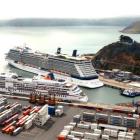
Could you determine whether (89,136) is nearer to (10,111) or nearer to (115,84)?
(10,111)

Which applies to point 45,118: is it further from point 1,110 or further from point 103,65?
point 103,65

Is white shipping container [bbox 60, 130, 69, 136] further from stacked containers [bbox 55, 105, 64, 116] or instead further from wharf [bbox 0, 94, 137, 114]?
wharf [bbox 0, 94, 137, 114]

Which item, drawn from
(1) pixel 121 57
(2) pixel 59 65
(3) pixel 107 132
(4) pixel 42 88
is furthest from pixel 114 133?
(1) pixel 121 57

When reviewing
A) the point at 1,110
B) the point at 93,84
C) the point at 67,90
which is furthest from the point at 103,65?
the point at 1,110

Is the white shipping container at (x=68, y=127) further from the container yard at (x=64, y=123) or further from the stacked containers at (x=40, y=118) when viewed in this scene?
the stacked containers at (x=40, y=118)

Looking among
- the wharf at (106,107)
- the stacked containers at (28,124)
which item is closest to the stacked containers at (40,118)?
the stacked containers at (28,124)

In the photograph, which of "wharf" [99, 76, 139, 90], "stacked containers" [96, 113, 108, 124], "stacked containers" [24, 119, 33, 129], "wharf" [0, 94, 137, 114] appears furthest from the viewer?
"wharf" [99, 76, 139, 90]

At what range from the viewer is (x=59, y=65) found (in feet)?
124

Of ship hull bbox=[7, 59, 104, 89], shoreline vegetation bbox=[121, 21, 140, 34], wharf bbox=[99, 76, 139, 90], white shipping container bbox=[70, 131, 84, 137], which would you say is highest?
white shipping container bbox=[70, 131, 84, 137]

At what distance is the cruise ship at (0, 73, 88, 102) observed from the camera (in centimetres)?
2853

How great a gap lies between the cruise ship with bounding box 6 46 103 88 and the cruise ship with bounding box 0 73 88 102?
5.09 metres

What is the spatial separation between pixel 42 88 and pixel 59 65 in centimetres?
877

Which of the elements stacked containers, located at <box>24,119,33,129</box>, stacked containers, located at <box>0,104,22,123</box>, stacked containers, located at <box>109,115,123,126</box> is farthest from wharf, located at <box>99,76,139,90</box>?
stacked containers, located at <box>24,119,33,129</box>

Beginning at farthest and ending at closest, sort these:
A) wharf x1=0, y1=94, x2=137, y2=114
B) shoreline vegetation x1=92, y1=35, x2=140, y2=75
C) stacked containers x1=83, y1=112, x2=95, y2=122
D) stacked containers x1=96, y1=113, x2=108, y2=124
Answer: shoreline vegetation x1=92, y1=35, x2=140, y2=75, wharf x1=0, y1=94, x2=137, y2=114, stacked containers x1=83, y1=112, x2=95, y2=122, stacked containers x1=96, y1=113, x2=108, y2=124
